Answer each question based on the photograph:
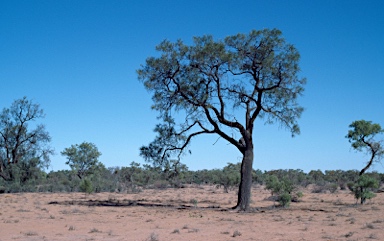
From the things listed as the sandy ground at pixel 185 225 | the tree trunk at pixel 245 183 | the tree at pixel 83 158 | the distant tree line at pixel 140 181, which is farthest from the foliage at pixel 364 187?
the tree at pixel 83 158

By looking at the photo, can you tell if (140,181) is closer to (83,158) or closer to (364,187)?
(83,158)

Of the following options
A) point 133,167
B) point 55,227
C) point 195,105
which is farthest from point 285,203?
point 133,167

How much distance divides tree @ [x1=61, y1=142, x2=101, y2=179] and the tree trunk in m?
41.8

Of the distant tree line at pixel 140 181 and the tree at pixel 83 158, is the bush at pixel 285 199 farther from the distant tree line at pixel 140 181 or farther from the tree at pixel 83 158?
the tree at pixel 83 158

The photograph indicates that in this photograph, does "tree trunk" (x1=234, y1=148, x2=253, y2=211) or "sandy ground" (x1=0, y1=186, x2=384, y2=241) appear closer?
"sandy ground" (x1=0, y1=186, x2=384, y2=241)

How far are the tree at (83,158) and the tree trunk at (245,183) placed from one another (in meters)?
41.8

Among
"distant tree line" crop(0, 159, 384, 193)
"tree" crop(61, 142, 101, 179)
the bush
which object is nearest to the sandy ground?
the bush

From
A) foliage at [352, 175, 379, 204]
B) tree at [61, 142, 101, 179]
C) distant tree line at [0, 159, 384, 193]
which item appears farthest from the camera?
tree at [61, 142, 101, 179]

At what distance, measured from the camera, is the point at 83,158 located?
194 ft

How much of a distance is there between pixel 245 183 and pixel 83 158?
140 feet

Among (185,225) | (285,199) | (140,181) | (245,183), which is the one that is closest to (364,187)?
(285,199)

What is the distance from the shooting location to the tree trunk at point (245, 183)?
822 inches

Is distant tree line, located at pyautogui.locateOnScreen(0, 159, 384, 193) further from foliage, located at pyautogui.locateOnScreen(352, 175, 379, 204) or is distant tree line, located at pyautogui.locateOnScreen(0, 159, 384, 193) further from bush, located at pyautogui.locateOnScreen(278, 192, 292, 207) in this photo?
bush, located at pyautogui.locateOnScreen(278, 192, 292, 207)

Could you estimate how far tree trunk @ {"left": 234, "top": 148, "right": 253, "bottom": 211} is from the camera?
68.5 feet
